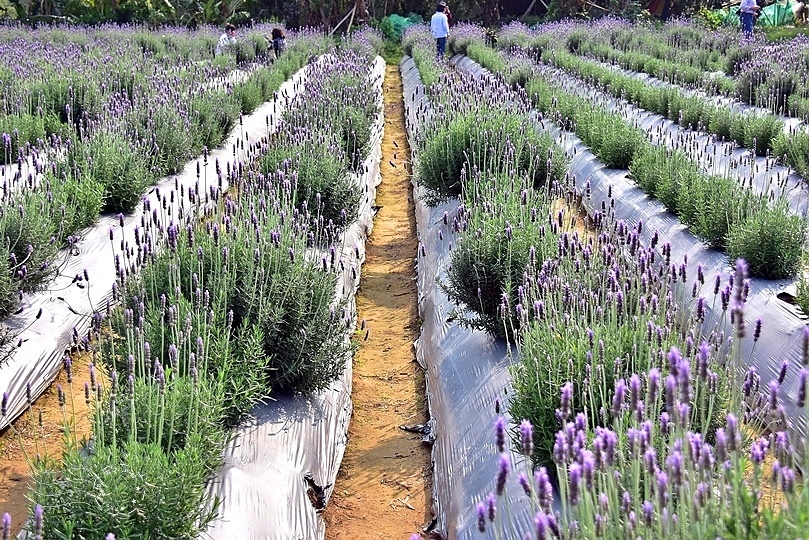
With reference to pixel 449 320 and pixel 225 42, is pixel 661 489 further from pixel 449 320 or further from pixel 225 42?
pixel 225 42

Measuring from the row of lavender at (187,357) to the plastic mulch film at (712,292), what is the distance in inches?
65.3

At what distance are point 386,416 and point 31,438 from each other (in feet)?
5.94

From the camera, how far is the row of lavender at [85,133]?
17.2 ft

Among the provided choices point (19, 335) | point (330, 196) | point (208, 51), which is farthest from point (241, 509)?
point (208, 51)

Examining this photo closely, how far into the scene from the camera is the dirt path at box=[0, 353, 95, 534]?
367 centimetres

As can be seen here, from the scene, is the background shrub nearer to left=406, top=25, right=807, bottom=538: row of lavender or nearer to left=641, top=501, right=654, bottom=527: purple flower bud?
left=406, top=25, right=807, bottom=538: row of lavender

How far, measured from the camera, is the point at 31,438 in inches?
170

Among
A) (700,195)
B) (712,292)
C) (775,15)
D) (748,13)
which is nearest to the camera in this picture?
(712,292)

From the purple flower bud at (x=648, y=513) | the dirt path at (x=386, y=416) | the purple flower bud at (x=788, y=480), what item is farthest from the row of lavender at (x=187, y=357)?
the purple flower bud at (x=788, y=480)

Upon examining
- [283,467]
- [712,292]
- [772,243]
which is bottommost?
[283,467]

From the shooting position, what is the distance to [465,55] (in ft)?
72.4

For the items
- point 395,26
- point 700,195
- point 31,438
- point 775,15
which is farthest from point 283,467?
point 775,15

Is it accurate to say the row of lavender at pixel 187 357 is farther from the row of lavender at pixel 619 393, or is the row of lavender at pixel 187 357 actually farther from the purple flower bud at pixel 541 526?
the purple flower bud at pixel 541 526

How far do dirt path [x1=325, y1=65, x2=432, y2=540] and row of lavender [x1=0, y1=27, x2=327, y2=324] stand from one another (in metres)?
1.87
